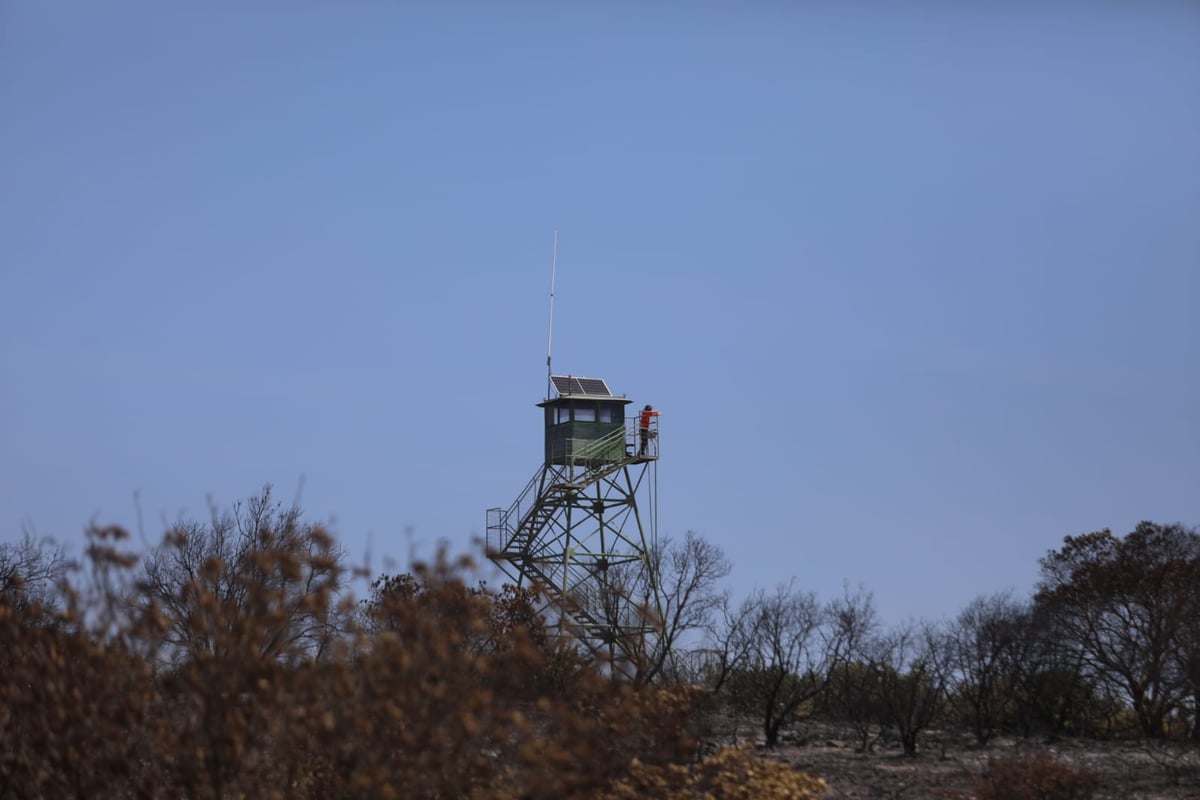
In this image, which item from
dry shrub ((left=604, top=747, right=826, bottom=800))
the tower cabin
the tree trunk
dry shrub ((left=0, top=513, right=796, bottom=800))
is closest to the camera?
dry shrub ((left=0, top=513, right=796, bottom=800))

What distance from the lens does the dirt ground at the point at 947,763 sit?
23422 millimetres

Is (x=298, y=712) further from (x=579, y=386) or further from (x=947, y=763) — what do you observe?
(x=579, y=386)

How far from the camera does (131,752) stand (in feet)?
44.1

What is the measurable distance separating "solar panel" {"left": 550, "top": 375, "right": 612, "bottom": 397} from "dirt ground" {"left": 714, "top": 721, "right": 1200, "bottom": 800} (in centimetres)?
1077

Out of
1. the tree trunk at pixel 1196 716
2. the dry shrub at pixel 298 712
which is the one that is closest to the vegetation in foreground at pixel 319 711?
the dry shrub at pixel 298 712

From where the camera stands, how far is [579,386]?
4125 cm

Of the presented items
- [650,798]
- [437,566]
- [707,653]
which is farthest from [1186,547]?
[437,566]

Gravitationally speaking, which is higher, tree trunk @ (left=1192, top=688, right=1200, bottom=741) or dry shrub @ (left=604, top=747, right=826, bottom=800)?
tree trunk @ (left=1192, top=688, right=1200, bottom=741)

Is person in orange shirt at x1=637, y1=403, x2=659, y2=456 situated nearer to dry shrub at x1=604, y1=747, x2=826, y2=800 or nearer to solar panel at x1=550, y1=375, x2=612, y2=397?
solar panel at x1=550, y1=375, x2=612, y2=397

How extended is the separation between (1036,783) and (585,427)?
2089 cm

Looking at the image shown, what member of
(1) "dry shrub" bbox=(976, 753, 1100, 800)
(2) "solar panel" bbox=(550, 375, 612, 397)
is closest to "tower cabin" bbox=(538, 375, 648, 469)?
(2) "solar panel" bbox=(550, 375, 612, 397)

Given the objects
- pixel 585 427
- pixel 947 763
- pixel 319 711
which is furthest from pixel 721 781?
pixel 585 427

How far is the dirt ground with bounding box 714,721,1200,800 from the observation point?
23422mm

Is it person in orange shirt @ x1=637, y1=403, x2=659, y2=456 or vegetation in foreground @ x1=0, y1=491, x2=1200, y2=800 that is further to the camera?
person in orange shirt @ x1=637, y1=403, x2=659, y2=456
